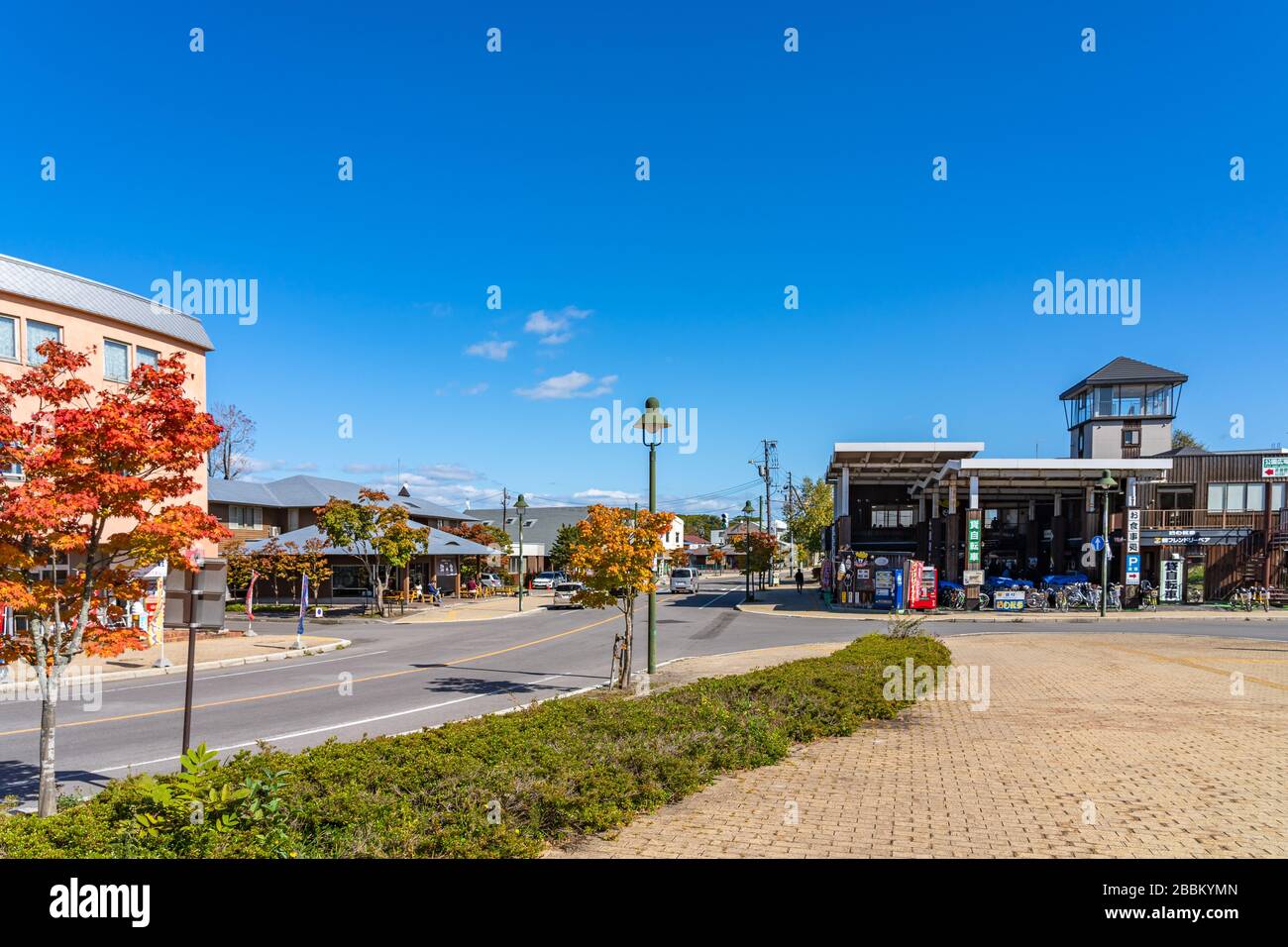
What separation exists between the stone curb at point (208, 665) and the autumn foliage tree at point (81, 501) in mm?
9487

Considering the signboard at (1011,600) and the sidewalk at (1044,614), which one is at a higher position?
the signboard at (1011,600)

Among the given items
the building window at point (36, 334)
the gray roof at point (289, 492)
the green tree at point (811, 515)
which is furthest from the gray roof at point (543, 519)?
the building window at point (36, 334)

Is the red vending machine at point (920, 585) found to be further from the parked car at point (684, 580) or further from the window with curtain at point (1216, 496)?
the parked car at point (684, 580)

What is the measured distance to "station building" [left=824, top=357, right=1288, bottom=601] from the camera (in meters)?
38.4

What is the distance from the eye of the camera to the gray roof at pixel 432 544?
4173 centimetres

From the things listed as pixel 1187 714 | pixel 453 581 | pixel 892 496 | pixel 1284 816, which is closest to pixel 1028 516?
pixel 892 496

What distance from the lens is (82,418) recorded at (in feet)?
25.9

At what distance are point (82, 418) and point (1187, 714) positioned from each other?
16.1 metres

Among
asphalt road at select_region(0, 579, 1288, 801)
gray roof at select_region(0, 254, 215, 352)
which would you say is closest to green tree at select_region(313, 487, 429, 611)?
asphalt road at select_region(0, 579, 1288, 801)

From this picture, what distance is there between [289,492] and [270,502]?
2740 millimetres

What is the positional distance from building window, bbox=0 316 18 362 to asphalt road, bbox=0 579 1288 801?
9.61 metres

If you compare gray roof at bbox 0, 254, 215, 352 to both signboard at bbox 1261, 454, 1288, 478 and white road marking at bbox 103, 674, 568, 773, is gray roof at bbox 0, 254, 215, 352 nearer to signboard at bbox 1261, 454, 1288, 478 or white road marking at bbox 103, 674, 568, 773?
white road marking at bbox 103, 674, 568, 773

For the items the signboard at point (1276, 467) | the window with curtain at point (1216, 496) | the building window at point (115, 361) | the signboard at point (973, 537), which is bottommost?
the signboard at point (973, 537)
